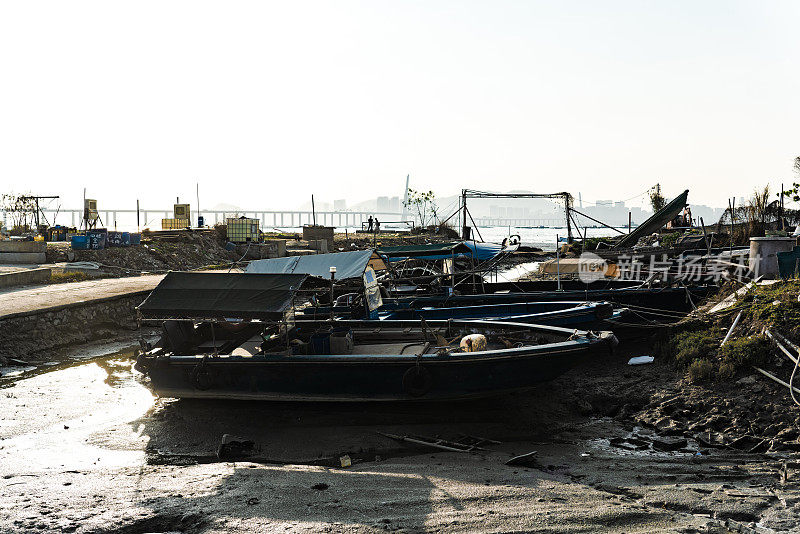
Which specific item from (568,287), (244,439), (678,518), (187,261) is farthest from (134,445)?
(187,261)

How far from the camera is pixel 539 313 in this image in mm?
13094

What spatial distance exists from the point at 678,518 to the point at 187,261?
84.4 ft

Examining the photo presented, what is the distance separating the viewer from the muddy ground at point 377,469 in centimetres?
567

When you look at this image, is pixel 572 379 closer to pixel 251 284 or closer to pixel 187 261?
pixel 251 284

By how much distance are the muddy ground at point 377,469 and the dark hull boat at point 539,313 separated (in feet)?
4.84

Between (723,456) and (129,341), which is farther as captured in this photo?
(129,341)

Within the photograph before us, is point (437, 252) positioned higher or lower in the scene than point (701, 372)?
higher

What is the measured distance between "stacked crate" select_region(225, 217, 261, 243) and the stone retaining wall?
52.5ft

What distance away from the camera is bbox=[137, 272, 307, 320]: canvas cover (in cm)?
966

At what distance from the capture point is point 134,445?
27.7 feet

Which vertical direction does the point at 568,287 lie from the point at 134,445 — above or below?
above

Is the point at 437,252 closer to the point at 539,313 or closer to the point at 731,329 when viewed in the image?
the point at 539,313

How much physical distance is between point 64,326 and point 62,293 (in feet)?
8.02

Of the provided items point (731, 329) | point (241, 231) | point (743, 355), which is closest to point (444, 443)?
point (743, 355)
